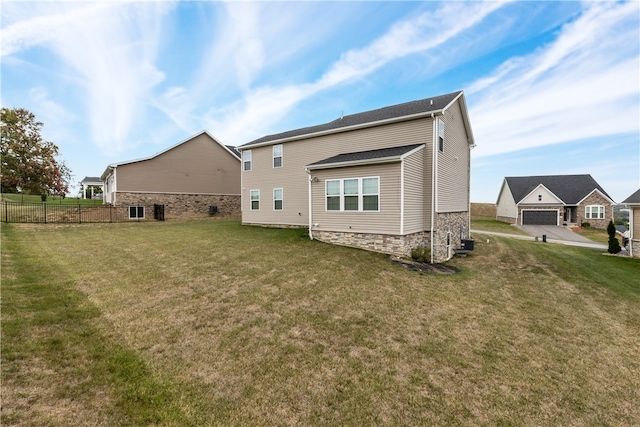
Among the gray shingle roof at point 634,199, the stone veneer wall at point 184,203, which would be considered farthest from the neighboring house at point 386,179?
the stone veneer wall at point 184,203

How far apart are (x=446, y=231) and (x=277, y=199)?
34.5ft

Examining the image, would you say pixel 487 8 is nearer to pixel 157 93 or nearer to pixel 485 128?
pixel 485 128

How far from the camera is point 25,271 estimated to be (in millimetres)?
7363

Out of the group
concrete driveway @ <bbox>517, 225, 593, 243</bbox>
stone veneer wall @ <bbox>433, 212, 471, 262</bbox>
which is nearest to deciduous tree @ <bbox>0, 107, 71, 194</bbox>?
stone veneer wall @ <bbox>433, 212, 471, 262</bbox>

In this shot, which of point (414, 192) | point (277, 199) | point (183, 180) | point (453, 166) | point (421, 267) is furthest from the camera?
point (183, 180)

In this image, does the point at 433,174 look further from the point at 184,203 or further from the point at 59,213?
the point at 59,213

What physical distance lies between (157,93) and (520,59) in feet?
79.6

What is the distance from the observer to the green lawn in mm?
3365

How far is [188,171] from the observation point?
82.6 feet

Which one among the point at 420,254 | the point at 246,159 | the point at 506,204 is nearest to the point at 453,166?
the point at 420,254

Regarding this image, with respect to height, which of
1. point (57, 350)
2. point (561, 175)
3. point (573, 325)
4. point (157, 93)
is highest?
point (157, 93)

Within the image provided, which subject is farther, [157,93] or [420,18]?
[157,93]

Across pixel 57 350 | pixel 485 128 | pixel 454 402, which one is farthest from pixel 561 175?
pixel 57 350

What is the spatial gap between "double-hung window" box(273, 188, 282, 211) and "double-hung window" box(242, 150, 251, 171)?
3286 millimetres
